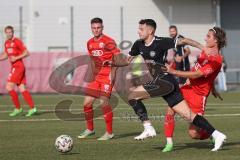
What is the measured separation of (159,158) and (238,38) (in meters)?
29.1

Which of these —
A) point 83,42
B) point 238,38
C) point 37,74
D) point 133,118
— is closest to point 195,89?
point 133,118

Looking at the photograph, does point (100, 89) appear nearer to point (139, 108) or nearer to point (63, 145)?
point (139, 108)

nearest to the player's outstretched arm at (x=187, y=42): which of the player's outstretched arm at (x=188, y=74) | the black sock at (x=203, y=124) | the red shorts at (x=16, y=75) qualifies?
the player's outstretched arm at (x=188, y=74)

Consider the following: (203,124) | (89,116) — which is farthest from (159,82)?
(89,116)

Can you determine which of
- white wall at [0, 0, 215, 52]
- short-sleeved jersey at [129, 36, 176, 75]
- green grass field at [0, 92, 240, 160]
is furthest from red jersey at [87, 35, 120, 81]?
white wall at [0, 0, 215, 52]

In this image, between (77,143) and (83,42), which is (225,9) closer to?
(83,42)

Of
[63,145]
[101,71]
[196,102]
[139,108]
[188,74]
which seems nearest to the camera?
[63,145]

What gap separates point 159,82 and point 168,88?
180 millimetres

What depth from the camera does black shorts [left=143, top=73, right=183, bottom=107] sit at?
1131 centimetres

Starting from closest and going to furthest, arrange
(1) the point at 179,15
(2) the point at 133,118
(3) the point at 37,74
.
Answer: (2) the point at 133,118 → (3) the point at 37,74 → (1) the point at 179,15

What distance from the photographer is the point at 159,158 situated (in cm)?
1051

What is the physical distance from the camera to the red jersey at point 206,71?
11.3 meters

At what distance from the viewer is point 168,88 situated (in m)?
11.4

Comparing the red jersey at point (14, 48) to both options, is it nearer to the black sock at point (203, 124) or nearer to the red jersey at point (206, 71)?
the red jersey at point (206, 71)
